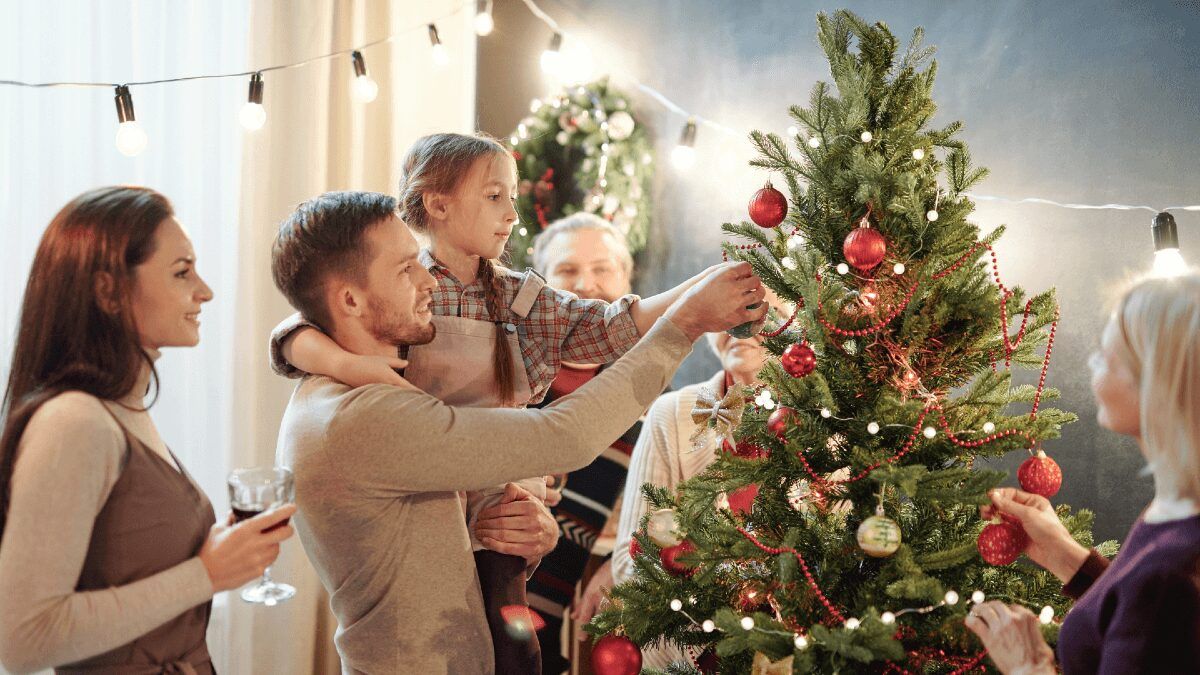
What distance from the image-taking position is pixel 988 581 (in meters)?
1.76

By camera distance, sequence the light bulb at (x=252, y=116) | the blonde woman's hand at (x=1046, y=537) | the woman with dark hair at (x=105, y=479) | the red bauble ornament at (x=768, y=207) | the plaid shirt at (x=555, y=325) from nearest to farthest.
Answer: the woman with dark hair at (x=105, y=479)
the blonde woman's hand at (x=1046, y=537)
the red bauble ornament at (x=768, y=207)
the plaid shirt at (x=555, y=325)
the light bulb at (x=252, y=116)

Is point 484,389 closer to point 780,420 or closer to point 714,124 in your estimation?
point 780,420

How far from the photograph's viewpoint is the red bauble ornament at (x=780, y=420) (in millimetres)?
1713

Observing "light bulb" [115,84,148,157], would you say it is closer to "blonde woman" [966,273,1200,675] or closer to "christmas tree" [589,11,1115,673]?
A: "christmas tree" [589,11,1115,673]

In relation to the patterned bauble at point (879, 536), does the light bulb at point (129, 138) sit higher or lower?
higher

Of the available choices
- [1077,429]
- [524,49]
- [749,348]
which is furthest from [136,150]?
[1077,429]

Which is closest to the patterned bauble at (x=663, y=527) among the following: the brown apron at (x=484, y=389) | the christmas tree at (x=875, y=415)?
the christmas tree at (x=875, y=415)

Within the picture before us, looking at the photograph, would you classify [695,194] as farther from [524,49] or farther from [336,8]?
[336,8]

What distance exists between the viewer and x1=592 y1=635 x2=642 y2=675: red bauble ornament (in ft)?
6.59

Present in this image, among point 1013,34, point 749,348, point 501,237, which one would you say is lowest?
point 749,348

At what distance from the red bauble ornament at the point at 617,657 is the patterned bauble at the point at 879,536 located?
1.91 ft

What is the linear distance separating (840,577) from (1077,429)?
4.16 feet

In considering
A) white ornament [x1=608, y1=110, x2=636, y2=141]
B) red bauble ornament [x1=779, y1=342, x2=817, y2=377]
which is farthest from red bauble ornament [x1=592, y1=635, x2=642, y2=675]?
white ornament [x1=608, y1=110, x2=636, y2=141]

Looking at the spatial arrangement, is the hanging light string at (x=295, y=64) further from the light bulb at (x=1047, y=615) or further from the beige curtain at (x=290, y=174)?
the light bulb at (x=1047, y=615)
